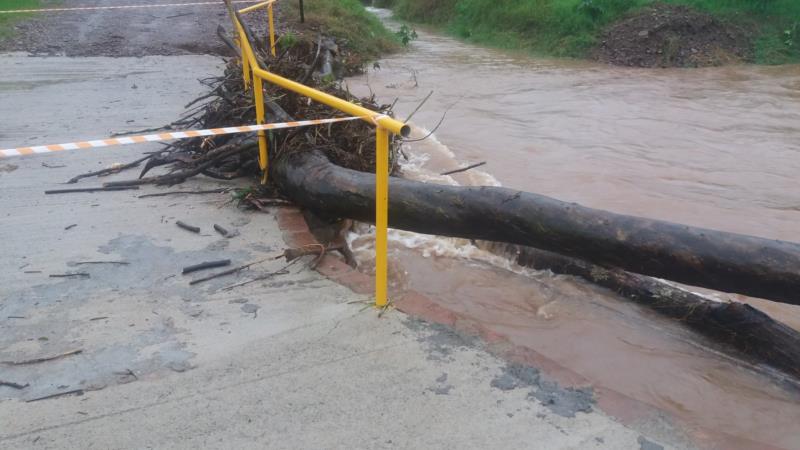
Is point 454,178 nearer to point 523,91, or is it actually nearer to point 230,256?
point 230,256

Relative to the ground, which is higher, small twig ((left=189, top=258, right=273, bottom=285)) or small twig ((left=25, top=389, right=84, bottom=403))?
small twig ((left=189, top=258, right=273, bottom=285))

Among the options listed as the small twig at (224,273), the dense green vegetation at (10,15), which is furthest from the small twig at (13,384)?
the dense green vegetation at (10,15)

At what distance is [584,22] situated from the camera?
69.4 feet

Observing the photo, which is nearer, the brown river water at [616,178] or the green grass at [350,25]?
the brown river water at [616,178]

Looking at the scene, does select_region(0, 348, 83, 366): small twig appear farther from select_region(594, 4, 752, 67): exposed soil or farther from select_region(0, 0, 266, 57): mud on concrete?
select_region(594, 4, 752, 67): exposed soil

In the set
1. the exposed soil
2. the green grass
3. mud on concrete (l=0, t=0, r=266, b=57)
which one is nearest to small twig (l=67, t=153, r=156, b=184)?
mud on concrete (l=0, t=0, r=266, b=57)

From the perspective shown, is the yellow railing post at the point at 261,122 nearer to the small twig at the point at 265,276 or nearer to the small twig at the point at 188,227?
the small twig at the point at 188,227

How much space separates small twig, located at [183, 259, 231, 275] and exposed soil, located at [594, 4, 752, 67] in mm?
16631

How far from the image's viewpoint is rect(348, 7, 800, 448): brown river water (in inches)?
149

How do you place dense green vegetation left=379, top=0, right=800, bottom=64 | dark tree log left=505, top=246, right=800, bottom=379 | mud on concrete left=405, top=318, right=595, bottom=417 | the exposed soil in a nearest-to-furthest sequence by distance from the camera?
mud on concrete left=405, top=318, right=595, bottom=417
dark tree log left=505, top=246, right=800, bottom=379
the exposed soil
dense green vegetation left=379, top=0, right=800, bottom=64

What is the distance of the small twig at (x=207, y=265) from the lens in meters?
4.19

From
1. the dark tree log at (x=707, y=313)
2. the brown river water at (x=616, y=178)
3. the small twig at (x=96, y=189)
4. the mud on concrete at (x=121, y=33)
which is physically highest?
the mud on concrete at (x=121, y=33)

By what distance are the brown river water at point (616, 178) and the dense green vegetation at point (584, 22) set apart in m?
2.00

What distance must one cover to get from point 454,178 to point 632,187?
2111 millimetres
